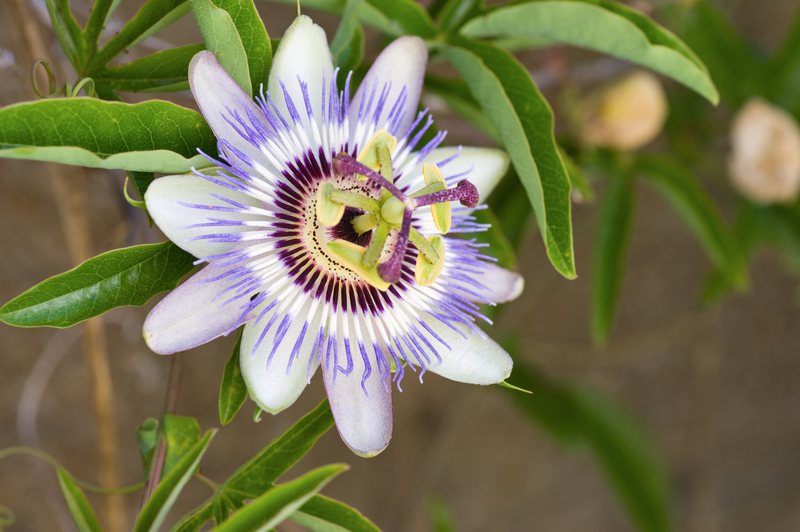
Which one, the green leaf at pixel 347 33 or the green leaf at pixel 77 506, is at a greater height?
the green leaf at pixel 347 33

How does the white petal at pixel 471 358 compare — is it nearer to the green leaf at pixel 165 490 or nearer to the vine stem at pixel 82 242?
the green leaf at pixel 165 490

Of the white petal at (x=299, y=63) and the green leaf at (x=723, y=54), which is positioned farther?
the green leaf at (x=723, y=54)

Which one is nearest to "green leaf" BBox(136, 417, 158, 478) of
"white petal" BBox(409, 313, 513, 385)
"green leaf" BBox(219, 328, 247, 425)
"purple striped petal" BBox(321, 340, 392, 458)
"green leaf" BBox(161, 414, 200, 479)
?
"green leaf" BBox(161, 414, 200, 479)

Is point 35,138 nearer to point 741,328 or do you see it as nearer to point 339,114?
point 339,114

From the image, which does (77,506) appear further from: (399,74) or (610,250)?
(610,250)

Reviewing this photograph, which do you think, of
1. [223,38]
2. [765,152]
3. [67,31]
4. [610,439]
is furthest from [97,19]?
[610,439]

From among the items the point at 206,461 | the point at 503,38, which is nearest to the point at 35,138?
the point at 503,38

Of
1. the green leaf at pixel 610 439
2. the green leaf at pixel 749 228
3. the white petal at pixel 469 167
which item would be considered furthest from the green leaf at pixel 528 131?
the green leaf at pixel 749 228
